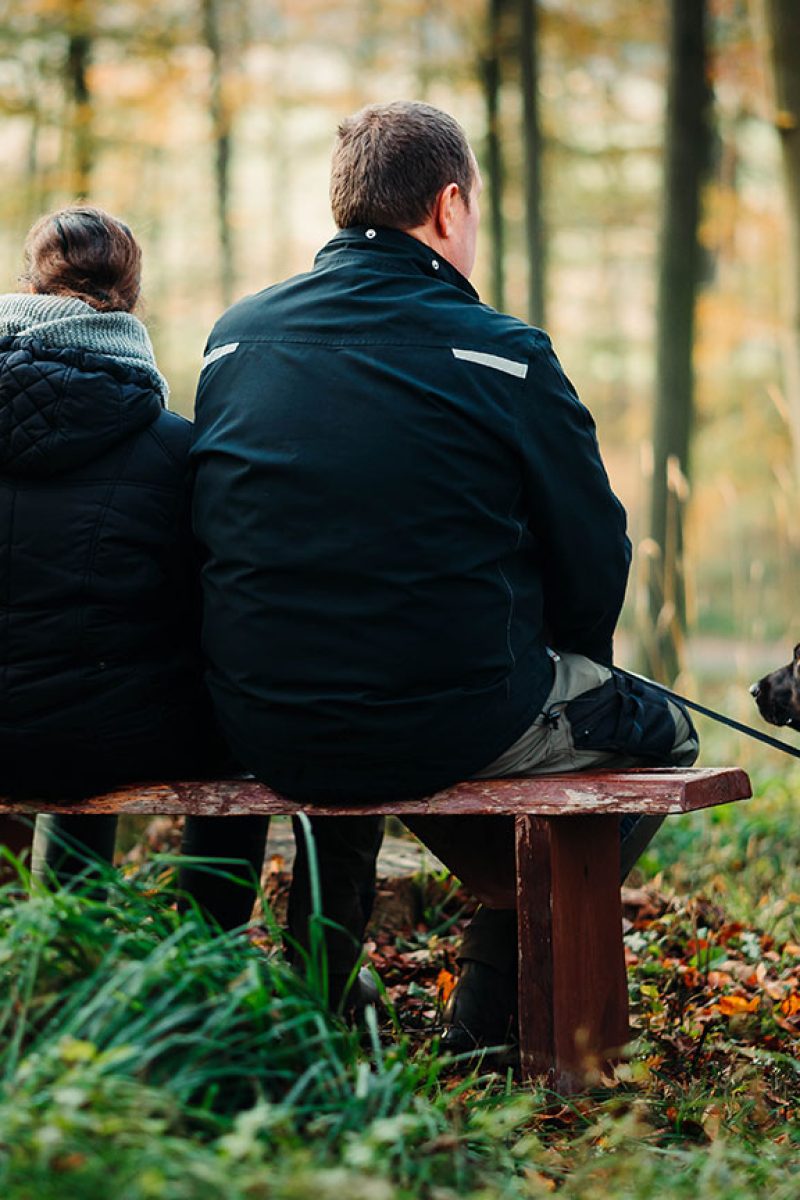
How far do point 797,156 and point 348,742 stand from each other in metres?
4.59

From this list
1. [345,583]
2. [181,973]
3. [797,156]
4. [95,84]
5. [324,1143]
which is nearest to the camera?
[324,1143]

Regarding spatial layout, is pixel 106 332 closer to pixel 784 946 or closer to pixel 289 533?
pixel 289 533

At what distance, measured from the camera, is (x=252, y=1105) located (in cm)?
225

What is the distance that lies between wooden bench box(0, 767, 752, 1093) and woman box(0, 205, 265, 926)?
0.72 ft

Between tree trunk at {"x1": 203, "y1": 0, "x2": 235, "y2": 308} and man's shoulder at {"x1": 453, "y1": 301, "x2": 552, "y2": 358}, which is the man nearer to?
man's shoulder at {"x1": 453, "y1": 301, "x2": 552, "y2": 358}

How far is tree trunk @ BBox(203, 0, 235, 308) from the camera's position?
14133 mm

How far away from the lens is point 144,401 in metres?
3.27

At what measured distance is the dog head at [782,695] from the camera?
3746 millimetres

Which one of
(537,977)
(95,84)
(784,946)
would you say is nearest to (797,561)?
(95,84)

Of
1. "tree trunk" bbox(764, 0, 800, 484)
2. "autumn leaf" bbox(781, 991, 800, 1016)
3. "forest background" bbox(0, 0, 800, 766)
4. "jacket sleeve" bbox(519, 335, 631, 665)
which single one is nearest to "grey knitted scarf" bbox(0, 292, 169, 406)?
"jacket sleeve" bbox(519, 335, 631, 665)

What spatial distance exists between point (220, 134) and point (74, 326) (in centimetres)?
1166

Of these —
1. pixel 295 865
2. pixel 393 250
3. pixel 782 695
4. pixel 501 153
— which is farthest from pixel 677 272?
pixel 295 865

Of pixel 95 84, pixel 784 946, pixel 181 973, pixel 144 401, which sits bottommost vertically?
pixel 784 946

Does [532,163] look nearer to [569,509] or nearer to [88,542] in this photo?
[569,509]
